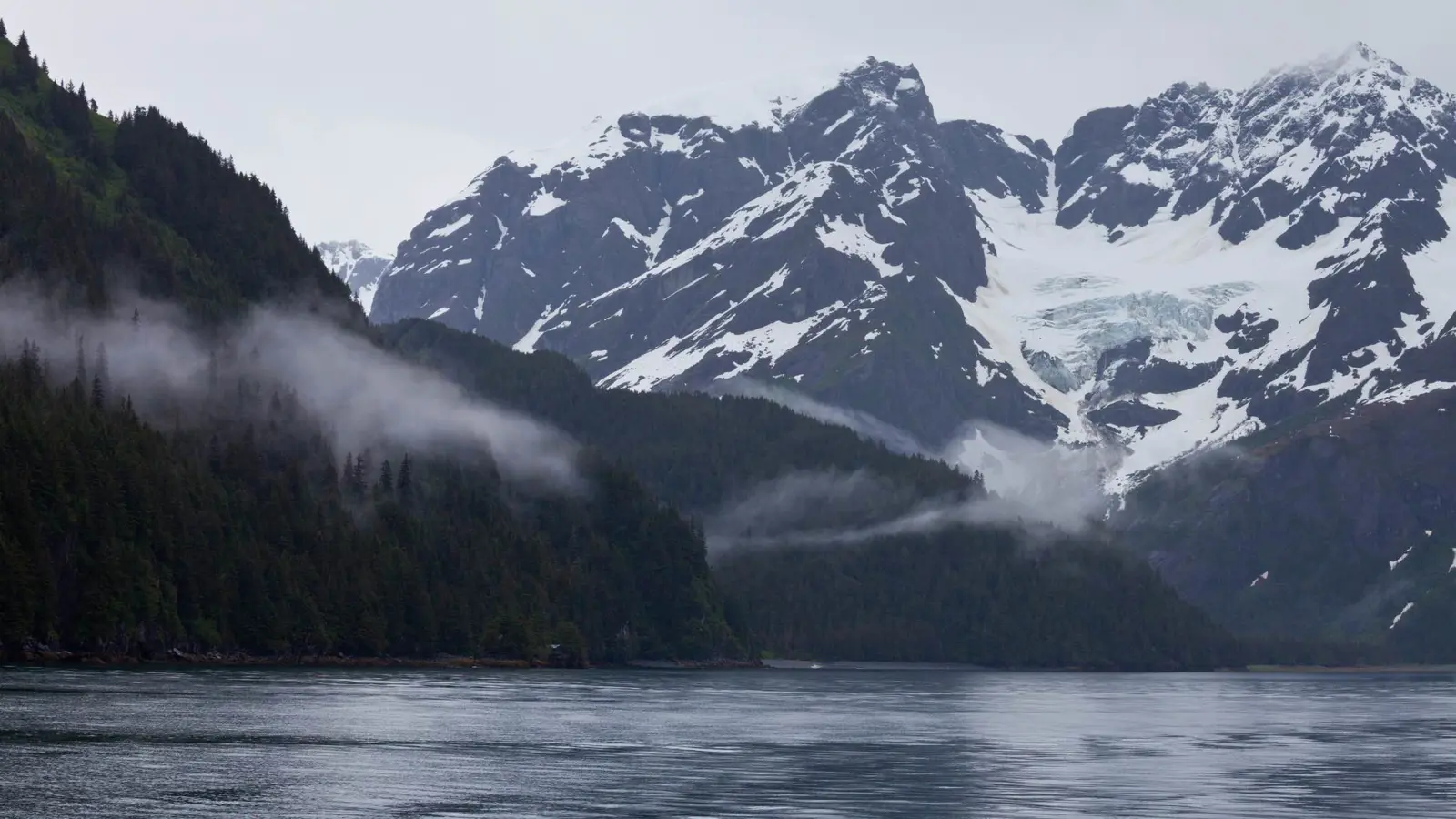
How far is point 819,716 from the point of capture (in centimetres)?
18125

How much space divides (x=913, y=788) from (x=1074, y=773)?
45.3 ft

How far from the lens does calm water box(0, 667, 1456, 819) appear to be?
95375 millimetres

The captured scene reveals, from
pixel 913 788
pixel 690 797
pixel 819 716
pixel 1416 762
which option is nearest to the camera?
pixel 690 797

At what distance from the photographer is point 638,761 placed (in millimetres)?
121312

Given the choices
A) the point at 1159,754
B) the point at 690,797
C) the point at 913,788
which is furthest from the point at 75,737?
the point at 1159,754

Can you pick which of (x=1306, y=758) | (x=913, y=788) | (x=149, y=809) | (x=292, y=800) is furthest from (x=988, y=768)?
(x=149, y=809)

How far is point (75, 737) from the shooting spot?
11775 centimetres

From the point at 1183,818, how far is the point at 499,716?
7957 centimetres

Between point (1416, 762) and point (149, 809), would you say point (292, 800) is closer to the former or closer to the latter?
point (149, 809)

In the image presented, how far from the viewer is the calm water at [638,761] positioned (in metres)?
95.4

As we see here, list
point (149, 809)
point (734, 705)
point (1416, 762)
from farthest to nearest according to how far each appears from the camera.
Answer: point (734, 705) → point (1416, 762) → point (149, 809)

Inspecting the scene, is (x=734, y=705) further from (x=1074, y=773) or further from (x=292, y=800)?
(x=292, y=800)

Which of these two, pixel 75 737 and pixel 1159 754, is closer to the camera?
pixel 75 737

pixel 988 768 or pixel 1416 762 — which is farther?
pixel 1416 762
